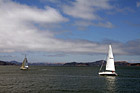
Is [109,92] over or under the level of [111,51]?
under

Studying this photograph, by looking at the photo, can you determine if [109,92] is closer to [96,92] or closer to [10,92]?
[96,92]

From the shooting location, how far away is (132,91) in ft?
183

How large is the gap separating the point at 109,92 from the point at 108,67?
1865 inches

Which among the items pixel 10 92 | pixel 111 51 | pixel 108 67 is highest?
pixel 111 51

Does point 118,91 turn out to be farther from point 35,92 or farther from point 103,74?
point 103,74

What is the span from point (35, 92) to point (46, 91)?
300 cm

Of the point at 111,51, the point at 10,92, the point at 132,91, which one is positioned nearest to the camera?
the point at 10,92

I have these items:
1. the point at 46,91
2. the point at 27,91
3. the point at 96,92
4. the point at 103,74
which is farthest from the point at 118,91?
the point at 103,74

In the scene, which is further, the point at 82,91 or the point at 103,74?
the point at 103,74

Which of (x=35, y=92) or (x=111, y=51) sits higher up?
(x=111, y=51)

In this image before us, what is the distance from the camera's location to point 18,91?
5275cm

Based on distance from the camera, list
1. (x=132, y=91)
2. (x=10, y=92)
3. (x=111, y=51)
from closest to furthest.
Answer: (x=10, y=92) → (x=132, y=91) → (x=111, y=51)

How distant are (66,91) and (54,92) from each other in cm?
347

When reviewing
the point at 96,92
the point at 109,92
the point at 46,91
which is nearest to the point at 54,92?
the point at 46,91
